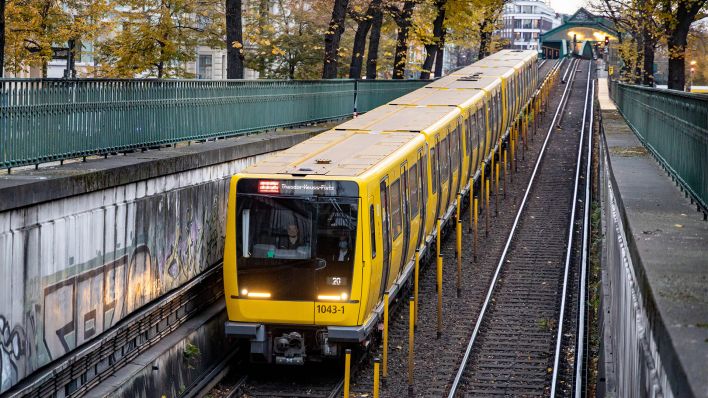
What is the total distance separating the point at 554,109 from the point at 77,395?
137 ft

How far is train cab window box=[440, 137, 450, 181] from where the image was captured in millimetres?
21336

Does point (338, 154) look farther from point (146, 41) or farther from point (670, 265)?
point (146, 41)

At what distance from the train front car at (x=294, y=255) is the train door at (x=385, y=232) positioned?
1.06m

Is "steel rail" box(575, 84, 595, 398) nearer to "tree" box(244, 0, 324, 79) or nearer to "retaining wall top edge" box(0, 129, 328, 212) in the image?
"retaining wall top edge" box(0, 129, 328, 212)

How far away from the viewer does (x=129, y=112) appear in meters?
16.4

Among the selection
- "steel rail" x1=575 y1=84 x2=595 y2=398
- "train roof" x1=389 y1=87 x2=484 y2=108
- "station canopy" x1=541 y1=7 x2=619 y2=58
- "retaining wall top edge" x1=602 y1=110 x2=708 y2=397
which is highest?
"station canopy" x1=541 y1=7 x2=619 y2=58

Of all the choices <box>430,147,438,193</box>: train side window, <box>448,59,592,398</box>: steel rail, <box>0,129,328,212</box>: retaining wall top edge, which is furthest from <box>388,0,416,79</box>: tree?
<box>0,129,328,212</box>: retaining wall top edge

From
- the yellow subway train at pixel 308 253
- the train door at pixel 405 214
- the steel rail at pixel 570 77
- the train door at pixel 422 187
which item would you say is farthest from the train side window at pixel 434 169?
the steel rail at pixel 570 77

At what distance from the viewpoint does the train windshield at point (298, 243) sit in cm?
1459

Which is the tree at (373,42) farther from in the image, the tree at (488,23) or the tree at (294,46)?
the tree at (488,23)

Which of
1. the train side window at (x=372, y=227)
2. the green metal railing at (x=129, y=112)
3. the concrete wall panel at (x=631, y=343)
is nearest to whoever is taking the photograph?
the concrete wall panel at (x=631, y=343)

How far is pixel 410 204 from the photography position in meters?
17.9

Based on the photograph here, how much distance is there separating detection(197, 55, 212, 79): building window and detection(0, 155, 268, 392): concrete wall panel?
45428 millimetres

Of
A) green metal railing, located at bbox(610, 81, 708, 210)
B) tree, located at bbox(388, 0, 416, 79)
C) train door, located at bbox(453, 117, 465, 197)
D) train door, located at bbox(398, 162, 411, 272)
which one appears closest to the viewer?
green metal railing, located at bbox(610, 81, 708, 210)
